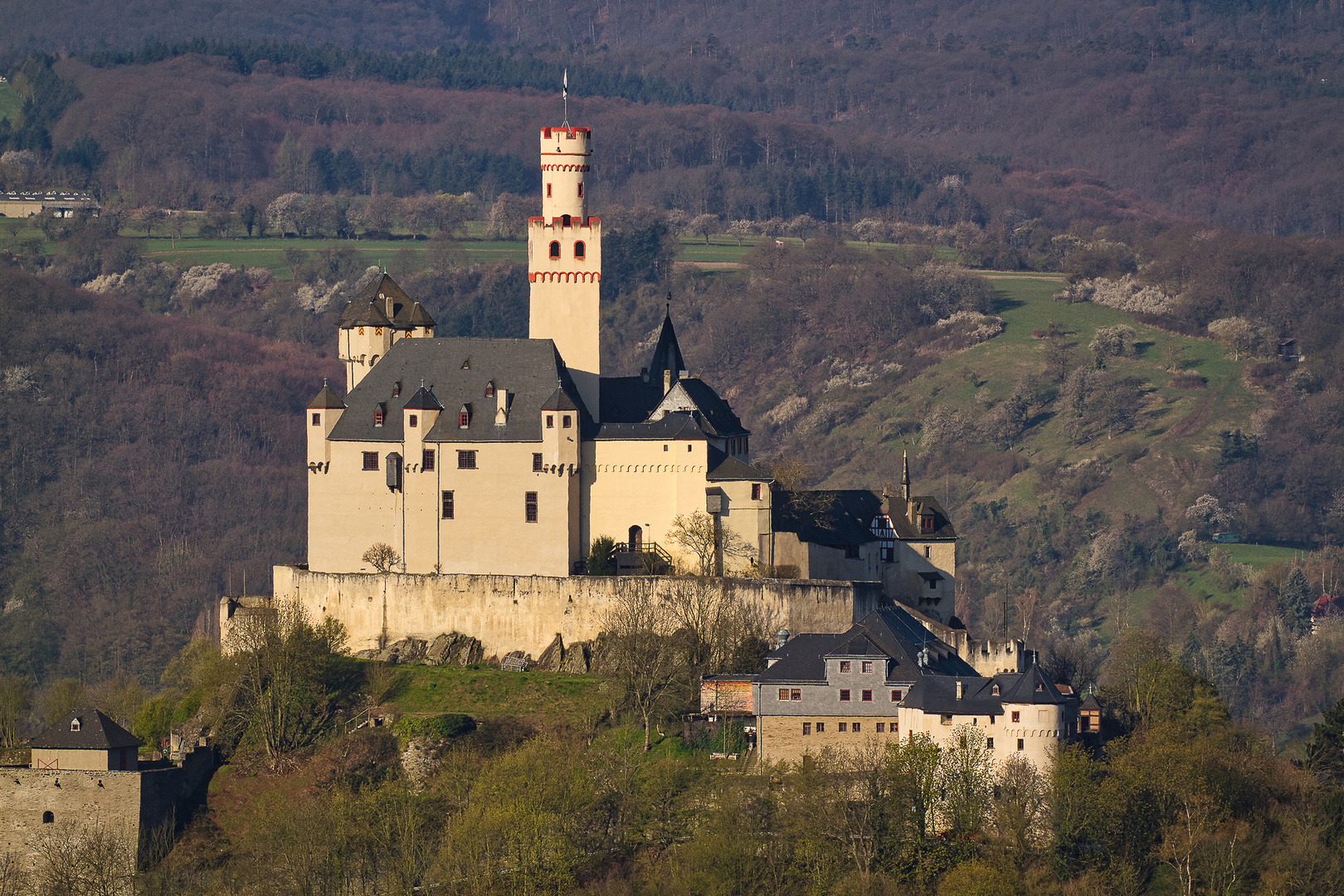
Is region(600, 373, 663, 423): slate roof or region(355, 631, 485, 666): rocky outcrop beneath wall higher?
region(600, 373, 663, 423): slate roof

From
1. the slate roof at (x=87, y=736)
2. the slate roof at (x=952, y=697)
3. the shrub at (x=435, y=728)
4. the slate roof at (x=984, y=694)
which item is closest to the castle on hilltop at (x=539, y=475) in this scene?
the shrub at (x=435, y=728)

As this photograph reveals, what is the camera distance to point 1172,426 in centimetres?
19725

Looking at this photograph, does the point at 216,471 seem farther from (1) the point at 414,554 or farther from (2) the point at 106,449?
(1) the point at 414,554

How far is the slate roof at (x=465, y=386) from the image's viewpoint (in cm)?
8050

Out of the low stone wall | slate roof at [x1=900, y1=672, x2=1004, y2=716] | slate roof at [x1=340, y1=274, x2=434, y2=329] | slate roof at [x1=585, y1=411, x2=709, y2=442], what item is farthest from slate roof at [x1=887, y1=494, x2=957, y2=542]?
slate roof at [x1=340, y1=274, x2=434, y2=329]

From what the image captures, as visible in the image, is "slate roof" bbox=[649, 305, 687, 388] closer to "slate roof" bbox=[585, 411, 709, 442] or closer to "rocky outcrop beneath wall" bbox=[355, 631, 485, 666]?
"slate roof" bbox=[585, 411, 709, 442]

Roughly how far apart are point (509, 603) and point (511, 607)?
0.14m

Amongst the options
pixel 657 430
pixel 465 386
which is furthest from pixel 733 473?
pixel 465 386

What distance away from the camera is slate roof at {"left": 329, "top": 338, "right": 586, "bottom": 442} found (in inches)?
3169

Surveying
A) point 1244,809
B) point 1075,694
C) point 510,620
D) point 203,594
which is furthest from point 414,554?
point 203,594

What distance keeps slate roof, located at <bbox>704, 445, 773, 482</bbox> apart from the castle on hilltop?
2.1 inches

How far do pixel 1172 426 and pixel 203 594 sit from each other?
3154 inches

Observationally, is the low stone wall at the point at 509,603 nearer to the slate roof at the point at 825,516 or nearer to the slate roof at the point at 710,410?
the slate roof at the point at 825,516

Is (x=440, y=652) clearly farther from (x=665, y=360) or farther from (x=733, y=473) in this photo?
(x=665, y=360)
